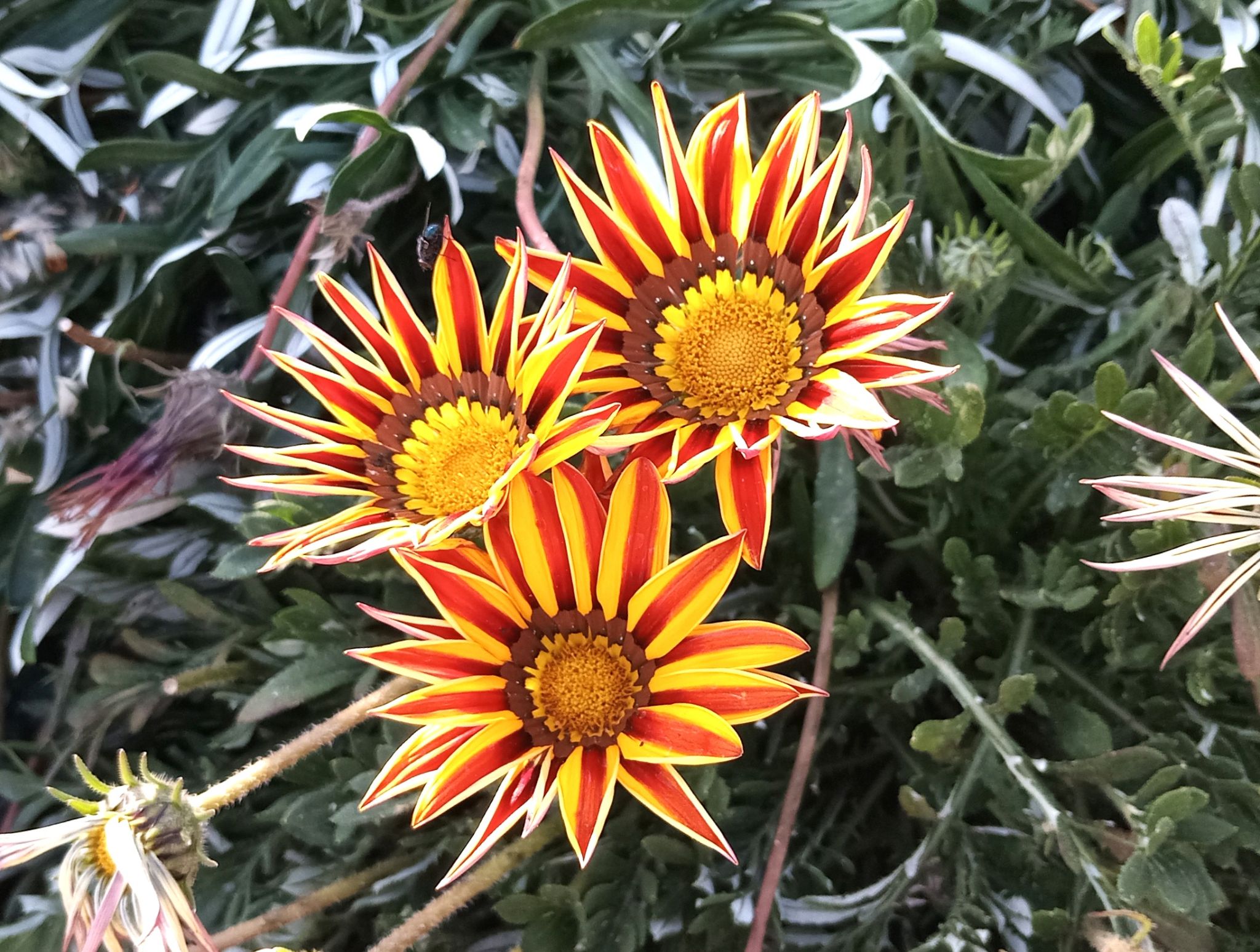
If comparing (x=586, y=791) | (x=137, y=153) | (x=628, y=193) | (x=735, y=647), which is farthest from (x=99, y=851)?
(x=137, y=153)

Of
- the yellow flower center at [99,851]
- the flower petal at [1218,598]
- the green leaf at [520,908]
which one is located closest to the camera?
the flower petal at [1218,598]

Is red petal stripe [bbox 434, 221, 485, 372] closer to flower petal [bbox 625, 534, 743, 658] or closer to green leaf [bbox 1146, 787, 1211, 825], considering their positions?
flower petal [bbox 625, 534, 743, 658]

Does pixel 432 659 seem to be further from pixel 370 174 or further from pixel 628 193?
pixel 370 174

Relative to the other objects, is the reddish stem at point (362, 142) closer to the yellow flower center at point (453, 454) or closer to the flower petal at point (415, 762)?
the yellow flower center at point (453, 454)

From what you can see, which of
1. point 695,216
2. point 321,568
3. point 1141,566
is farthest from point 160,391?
point 1141,566

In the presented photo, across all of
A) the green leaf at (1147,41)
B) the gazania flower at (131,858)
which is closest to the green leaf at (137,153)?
the gazania flower at (131,858)

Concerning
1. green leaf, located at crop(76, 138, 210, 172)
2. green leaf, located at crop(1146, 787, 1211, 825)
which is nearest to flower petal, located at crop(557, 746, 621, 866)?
green leaf, located at crop(1146, 787, 1211, 825)

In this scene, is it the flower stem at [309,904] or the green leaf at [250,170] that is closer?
the flower stem at [309,904]
